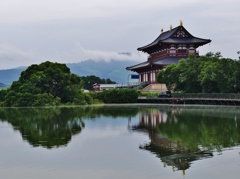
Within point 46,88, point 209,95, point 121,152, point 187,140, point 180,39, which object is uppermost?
point 180,39

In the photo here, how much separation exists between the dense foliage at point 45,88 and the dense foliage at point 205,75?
14.0 metres

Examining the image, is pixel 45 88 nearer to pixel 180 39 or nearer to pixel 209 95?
pixel 209 95

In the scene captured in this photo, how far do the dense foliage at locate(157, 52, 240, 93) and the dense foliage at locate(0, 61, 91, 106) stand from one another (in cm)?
1397

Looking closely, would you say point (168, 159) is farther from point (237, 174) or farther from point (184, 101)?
point (184, 101)

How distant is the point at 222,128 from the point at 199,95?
3261 centimetres

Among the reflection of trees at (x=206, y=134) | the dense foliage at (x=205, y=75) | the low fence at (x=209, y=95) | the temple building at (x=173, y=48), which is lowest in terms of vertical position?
the reflection of trees at (x=206, y=134)

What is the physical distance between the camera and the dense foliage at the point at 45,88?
6844 cm

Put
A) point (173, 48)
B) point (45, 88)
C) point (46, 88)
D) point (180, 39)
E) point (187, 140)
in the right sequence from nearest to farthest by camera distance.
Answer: point (187, 140) → point (46, 88) → point (45, 88) → point (180, 39) → point (173, 48)

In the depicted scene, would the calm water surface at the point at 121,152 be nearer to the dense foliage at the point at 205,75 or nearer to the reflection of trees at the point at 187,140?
the reflection of trees at the point at 187,140

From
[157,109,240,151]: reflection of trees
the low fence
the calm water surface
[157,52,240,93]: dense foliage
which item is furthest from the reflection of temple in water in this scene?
[157,52,240,93]: dense foliage

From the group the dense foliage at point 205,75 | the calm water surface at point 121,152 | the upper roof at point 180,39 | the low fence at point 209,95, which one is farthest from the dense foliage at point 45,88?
the calm water surface at point 121,152

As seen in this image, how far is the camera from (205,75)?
199 feet

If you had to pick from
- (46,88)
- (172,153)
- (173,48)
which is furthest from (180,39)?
(172,153)

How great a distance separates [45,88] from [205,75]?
2400 centimetres
